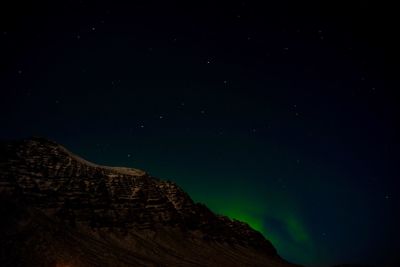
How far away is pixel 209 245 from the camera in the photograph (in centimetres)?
12675

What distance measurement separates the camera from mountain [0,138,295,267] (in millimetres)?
74750

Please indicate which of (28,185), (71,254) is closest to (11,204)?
(71,254)

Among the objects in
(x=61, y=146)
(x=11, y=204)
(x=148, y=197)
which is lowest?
(x=11, y=204)

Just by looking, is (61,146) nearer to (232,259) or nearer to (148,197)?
(148,197)

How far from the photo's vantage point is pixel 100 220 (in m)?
116

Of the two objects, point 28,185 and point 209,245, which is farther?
point 209,245

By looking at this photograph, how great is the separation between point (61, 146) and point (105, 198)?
1587 inches

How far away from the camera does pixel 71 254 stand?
238 ft

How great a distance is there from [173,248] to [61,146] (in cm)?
7608

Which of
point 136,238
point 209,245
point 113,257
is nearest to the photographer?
point 113,257

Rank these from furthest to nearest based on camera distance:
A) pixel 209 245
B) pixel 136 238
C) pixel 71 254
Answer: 1. pixel 209 245
2. pixel 136 238
3. pixel 71 254

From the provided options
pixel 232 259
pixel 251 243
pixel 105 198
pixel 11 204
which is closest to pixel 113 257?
pixel 11 204

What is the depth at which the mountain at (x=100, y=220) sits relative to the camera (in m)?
74.8

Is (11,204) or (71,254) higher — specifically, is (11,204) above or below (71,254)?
above
